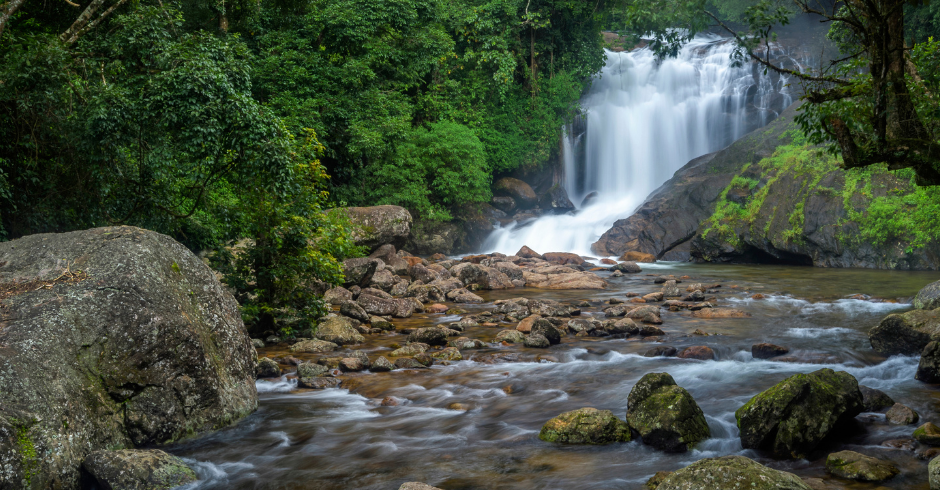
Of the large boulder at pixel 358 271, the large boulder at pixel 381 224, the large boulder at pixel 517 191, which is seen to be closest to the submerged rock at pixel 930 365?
the large boulder at pixel 358 271

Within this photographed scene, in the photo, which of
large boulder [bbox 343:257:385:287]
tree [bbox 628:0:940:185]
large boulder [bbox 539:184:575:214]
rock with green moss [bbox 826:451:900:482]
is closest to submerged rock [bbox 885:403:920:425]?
rock with green moss [bbox 826:451:900:482]

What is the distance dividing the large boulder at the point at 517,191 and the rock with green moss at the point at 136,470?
93.1ft

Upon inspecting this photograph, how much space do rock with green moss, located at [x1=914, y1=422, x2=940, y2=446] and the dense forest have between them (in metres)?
2.56

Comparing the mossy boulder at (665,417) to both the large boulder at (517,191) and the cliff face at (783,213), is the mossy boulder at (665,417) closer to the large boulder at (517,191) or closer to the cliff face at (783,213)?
the cliff face at (783,213)

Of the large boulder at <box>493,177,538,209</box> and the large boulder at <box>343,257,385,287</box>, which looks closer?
the large boulder at <box>343,257,385,287</box>

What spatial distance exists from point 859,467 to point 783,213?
66.1 ft

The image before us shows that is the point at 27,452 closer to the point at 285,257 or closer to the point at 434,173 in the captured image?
the point at 285,257

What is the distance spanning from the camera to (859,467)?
550 cm

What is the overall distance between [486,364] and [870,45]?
684 centimetres

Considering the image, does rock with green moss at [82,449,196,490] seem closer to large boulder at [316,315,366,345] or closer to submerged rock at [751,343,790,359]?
large boulder at [316,315,366,345]

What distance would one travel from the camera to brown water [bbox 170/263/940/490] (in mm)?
5992

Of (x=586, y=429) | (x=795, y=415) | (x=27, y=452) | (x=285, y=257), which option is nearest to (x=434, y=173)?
(x=285, y=257)

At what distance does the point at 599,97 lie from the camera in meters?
35.7

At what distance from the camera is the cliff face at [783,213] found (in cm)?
2081
